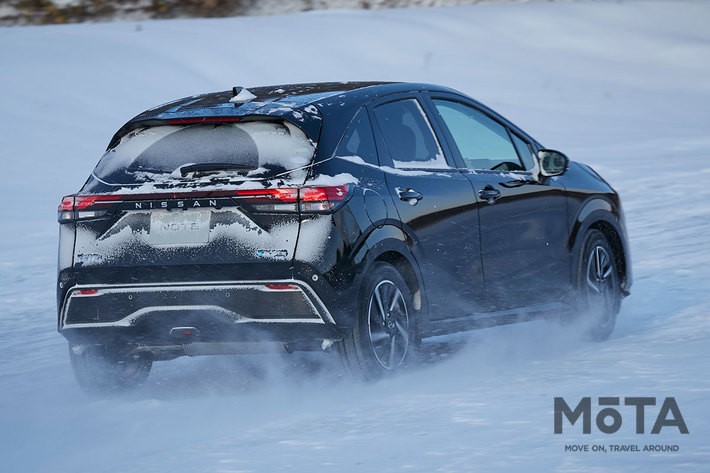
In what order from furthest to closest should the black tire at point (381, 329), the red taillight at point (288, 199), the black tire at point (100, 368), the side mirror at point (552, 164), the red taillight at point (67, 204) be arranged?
the side mirror at point (552, 164) → the black tire at point (100, 368) → the red taillight at point (67, 204) → the black tire at point (381, 329) → the red taillight at point (288, 199)

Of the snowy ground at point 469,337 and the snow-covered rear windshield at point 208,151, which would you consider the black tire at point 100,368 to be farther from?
the snow-covered rear windshield at point 208,151

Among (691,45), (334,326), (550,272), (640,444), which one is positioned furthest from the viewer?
(691,45)

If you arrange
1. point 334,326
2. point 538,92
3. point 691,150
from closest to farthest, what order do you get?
point 334,326
point 691,150
point 538,92

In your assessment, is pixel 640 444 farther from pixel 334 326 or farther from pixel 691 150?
pixel 691 150

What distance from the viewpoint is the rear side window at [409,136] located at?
8.33 metres

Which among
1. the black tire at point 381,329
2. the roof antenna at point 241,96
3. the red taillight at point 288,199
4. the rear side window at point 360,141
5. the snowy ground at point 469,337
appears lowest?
the snowy ground at point 469,337

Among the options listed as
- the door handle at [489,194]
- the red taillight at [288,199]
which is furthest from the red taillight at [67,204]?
the door handle at [489,194]

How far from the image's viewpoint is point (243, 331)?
7660mm

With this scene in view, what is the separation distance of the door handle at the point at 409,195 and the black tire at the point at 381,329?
37cm

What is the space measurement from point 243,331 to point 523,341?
8.84ft

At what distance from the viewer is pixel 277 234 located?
7.54 m

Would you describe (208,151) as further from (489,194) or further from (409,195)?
(489,194)

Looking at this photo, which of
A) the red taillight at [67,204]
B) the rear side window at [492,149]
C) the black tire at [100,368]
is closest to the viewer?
the red taillight at [67,204]

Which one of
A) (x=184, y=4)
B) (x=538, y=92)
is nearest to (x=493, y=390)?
(x=538, y=92)
